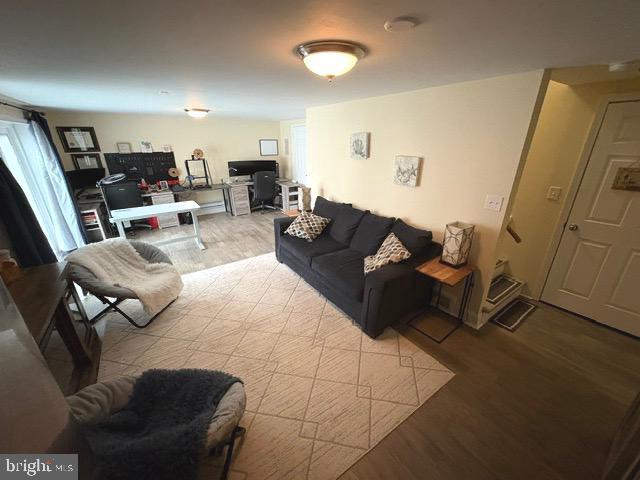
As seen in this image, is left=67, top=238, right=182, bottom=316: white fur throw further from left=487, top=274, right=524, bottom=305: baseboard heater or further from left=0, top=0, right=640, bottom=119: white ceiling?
left=487, top=274, right=524, bottom=305: baseboard heater

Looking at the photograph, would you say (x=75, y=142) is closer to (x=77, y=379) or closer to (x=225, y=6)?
(x=77, y=379)

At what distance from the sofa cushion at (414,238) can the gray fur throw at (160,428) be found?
6.36 feet

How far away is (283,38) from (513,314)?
3.15 metres

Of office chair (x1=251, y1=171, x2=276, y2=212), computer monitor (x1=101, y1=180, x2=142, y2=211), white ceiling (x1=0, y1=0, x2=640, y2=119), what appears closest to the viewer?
white ceiling (x1=0, y1=0, x2=640, y2=119)

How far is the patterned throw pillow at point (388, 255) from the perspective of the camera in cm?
236

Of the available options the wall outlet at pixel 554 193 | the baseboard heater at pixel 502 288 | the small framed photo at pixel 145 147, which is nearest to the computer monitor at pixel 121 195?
the small framed photo at pixel 145 147

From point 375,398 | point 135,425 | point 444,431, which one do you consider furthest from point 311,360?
point 135,425

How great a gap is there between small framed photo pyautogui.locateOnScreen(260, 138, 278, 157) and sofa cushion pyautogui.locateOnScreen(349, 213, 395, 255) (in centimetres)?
451

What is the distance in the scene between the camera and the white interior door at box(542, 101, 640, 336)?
84.2 inches

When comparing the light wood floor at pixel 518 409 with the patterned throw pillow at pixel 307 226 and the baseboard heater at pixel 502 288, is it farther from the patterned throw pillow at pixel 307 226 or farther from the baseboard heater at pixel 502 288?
the patterned throw pillow at pixel 307 226

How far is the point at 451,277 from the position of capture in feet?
6.99

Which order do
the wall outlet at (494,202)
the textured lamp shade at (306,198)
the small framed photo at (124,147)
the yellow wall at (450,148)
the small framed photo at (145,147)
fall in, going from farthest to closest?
the small framed photo at (145,147)
the small framed photo at (124,147)
the textured lamp shade at (306,198)
the wall outlet at (494,202)
the yellow wall at (450,148)

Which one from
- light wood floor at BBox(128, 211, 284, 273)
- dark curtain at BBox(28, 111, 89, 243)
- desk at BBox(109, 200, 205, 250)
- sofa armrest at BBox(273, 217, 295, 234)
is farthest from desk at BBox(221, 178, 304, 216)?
sofa armrest at BBox(273, 217, 295, 234)

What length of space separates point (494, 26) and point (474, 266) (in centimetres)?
184
